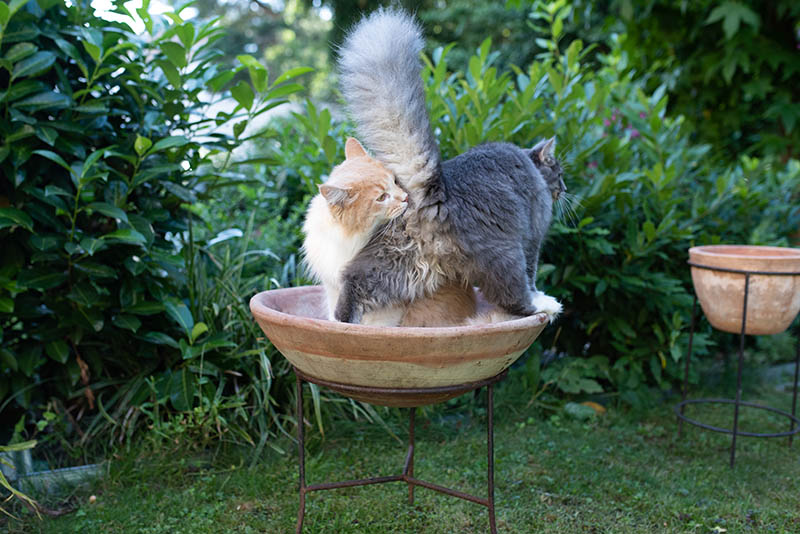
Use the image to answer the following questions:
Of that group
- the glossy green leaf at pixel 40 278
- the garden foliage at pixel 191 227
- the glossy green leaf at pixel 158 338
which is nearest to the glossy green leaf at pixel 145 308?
the garden foliage at pixel 191 227

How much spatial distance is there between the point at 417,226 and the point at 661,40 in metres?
4.00

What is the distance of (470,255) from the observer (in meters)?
1.63

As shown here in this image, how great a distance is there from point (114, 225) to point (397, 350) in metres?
Answer: 1.76

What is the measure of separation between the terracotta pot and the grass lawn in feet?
2.13

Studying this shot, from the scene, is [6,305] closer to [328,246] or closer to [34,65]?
[34,65]

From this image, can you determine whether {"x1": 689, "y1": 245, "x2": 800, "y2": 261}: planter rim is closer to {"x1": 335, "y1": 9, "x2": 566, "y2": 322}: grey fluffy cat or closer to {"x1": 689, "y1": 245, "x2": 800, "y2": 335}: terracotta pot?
{"x1": 689, "y1": 245, "x2": 800, "y2": 335}: terracotta pot

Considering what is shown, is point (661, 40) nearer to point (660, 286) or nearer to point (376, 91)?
point (660, 286)

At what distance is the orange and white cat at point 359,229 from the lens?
5.21 feet

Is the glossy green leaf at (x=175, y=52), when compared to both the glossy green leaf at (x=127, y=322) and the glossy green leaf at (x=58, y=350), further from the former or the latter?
the glossy green leaf at (x=58, y=350)

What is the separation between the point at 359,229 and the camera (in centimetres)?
163

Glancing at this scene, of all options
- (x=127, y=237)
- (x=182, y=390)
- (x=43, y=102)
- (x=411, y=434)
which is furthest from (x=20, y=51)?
(x=411, y=434)

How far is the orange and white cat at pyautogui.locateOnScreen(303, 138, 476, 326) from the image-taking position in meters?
1.59

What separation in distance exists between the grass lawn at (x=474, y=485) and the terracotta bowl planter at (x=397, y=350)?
848 mm

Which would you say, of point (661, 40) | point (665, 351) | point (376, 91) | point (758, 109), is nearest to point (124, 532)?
point (376, 91)
